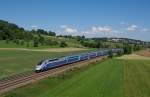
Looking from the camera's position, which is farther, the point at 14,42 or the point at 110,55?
the point at 14,42

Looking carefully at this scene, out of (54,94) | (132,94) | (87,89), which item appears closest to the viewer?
(54,94)

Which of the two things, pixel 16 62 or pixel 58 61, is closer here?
pixel 58 61

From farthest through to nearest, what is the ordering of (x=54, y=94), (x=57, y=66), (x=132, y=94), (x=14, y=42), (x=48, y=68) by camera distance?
(x=14, y=42) → (x=57, y=66) → (x=48, y=68) → (x=132, y=94) → (x=54, y=94)

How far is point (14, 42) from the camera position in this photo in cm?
16712

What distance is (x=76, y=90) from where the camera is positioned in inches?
1348

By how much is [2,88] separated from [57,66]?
3239cm

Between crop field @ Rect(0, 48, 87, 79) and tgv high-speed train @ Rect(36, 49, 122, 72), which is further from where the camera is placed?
tgv high-speed train @ Rect(36, 49, 122, 72)

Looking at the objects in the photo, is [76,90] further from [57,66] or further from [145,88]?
[57,66]

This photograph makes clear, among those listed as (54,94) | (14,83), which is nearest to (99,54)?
(14,83)

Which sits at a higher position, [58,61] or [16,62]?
[58,61]

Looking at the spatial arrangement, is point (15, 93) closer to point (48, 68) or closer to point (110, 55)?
point (48, 68)

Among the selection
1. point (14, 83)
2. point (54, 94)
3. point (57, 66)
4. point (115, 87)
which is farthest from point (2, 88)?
point (57, 66)

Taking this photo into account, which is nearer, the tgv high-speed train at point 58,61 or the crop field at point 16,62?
the crop field at point 16,62

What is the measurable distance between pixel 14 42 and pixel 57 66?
102m
